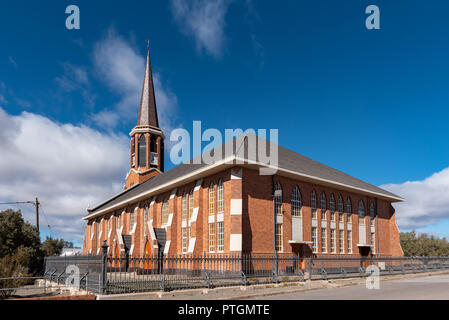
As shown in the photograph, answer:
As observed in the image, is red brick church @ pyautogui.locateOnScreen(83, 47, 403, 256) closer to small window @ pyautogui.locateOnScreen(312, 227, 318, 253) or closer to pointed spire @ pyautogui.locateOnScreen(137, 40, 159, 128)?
small window @ pyautogui.locateOnScreen(312, 227, 318, 253)

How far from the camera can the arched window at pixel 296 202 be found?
2905 cm

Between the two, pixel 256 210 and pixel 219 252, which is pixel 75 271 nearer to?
pixel 219 252

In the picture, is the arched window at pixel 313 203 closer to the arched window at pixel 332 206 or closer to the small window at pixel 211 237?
the arched window at pixel 332 206

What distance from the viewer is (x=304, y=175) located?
92.0ft

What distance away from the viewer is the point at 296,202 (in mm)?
29297

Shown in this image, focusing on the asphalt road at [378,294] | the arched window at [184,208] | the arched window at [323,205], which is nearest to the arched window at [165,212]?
the arched window at [184,208]

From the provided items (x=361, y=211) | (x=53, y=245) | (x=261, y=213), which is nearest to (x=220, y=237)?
(x=261, y=213)

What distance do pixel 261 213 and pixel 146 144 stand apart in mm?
28089

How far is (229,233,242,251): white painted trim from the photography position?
24125 millimetres

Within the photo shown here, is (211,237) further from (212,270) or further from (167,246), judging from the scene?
(167,246)

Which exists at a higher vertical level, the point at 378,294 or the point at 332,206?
the point at 332,206

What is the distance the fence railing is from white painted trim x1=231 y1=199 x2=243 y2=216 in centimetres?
257

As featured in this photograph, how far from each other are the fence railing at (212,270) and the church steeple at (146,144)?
1929cm
